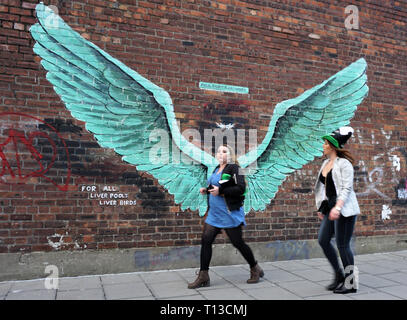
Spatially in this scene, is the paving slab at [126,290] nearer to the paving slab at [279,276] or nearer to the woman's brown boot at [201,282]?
the woman's brown boot at [201,282]

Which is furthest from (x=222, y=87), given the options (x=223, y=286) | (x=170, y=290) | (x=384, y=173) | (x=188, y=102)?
(x=384, y=173)

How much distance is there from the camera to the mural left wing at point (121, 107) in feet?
14.4

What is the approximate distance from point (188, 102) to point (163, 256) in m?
2.18

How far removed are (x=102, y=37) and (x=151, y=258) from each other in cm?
302

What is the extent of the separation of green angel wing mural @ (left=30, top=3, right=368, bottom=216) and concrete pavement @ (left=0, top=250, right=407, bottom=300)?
3.40 ft

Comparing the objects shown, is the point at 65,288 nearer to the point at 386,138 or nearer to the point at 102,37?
the point at 102,37

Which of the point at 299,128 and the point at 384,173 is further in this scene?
the point at 384,173

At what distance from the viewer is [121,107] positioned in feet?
15.3

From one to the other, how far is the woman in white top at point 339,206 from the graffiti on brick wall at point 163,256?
6.01 ft

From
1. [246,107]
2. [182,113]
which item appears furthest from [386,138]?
[182,113]

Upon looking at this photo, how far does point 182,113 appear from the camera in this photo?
4910 mm

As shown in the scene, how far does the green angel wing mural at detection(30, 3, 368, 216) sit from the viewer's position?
14.5ft

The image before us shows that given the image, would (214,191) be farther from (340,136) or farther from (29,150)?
(29,150)

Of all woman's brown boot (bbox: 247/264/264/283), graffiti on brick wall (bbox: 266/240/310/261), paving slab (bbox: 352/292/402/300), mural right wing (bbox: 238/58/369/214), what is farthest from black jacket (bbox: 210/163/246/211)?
graffiti on brick wall (bbox: 266/240/310/261)
